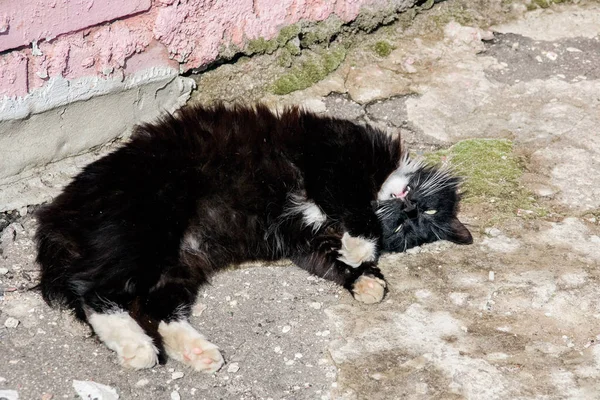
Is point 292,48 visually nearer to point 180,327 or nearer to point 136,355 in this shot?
point 180,327

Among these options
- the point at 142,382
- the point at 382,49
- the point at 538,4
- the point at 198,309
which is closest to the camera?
the point at 142,382

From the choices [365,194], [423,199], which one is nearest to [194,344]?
[365,194]

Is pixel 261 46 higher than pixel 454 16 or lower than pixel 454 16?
higher

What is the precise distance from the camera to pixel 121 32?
3994 millimetres

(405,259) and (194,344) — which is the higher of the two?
(194,344)

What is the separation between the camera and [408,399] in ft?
9.89

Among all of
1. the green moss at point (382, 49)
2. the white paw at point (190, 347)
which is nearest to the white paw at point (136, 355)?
the white paw at point (190, 347)

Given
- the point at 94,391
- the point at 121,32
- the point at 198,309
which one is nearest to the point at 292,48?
the point at 121,32

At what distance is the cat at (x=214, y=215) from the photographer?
3.21m

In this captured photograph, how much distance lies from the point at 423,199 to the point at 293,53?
1.35 m

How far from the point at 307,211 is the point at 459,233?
2.39 feet

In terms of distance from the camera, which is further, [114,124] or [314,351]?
[114,124]

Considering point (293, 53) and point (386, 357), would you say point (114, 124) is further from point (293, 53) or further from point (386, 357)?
point (386, 357)

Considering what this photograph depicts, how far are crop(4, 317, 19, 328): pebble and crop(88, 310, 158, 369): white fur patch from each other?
0.33 metres
